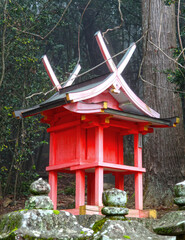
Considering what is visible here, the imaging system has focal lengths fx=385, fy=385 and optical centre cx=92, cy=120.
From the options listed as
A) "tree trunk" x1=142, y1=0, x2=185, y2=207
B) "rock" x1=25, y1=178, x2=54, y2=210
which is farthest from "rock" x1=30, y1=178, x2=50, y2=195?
"tree trunk" x1=142, y1=0, x2=185, y2=207

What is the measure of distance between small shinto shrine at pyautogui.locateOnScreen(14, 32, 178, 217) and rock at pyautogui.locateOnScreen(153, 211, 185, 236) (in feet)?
9.49

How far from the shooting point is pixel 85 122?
233 inches

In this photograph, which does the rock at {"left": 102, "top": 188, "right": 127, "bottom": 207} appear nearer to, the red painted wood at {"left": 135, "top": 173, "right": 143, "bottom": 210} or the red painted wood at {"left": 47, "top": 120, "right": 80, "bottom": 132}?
the red painted wood at {"left": 47, "top": 120, "right": 80, "bottom": 132}

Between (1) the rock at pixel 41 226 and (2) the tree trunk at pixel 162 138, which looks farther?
(2) the tree trunk at pixel 162 138

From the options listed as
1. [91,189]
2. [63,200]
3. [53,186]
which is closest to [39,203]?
[53,186]

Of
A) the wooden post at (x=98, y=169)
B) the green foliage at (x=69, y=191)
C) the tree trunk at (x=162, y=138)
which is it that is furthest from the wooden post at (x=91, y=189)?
the green foliage at (x=69, y=191)

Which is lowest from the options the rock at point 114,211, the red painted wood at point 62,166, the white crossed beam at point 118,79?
the rock at point 114,211

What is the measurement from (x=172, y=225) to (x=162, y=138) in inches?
244

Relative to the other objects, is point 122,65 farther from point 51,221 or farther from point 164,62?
point 51,221

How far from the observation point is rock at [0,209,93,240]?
2254 mm

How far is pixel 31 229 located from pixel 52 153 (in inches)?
161

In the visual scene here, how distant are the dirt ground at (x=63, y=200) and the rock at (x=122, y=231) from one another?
4.76 metres

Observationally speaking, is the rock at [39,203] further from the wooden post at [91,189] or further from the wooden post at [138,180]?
the wooden post at [91,189]

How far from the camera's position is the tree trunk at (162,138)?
27.0 ft
